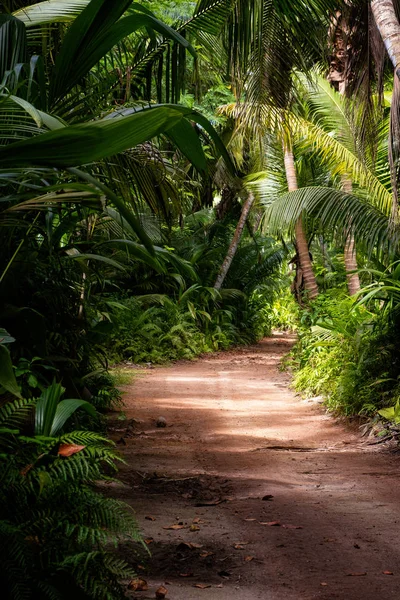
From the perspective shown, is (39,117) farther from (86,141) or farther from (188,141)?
(188,141)

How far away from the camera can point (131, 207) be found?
621 cm

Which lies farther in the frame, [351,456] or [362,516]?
[351,456]

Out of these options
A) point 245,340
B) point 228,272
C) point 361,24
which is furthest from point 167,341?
point 361,24

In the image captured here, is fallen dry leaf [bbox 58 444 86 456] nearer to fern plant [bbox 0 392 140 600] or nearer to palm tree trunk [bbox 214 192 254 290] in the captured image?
fern plant [bbox 0 392 140 600]

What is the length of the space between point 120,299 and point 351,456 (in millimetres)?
11621

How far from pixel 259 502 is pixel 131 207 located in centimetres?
271

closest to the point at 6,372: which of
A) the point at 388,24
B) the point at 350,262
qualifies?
the point at 388,24

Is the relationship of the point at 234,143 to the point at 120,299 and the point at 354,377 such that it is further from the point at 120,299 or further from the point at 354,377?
the point at 354,377

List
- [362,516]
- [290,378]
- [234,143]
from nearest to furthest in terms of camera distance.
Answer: [362,516]
[290,378]
[234,143]

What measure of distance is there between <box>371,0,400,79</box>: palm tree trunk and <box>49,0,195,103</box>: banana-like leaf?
13.3 feet

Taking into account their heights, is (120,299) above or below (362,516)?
above

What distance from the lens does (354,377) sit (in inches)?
330

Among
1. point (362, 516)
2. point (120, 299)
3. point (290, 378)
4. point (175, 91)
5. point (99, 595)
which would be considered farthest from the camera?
point (120, 299)

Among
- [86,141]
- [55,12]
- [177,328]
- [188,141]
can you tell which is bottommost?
[177,328]
